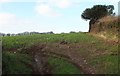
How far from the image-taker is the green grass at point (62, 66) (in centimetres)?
2348

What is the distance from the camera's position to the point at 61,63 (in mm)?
25656

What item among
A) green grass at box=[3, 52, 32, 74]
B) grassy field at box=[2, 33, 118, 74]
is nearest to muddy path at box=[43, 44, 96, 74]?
grassy field at box=[2, 33, 118, 74]

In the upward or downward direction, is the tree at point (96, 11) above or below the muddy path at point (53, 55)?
above

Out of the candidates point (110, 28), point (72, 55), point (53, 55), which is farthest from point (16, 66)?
point (110, 28)

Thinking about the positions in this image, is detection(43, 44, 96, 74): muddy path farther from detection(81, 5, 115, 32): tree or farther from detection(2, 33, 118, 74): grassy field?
detection(81, 5, 115, 32): tree

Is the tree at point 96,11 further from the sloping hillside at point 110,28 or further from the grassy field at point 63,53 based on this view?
the grassy field at point 63,53

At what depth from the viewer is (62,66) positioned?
81.3 ft

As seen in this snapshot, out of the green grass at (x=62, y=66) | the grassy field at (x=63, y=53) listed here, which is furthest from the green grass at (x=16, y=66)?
the green grass at (x=62, y=66)

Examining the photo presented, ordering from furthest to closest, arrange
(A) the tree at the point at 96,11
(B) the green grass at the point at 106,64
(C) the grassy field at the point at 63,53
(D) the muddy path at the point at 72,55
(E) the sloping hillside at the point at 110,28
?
(A) the tree at the point at 96,11 < (E) the sloping hillside at the point at 110,28 < (D) the muddy path at the point at 72,55 < (B) the green grass at the point at 106,64 < (C) the grassy field at the point at 63,53

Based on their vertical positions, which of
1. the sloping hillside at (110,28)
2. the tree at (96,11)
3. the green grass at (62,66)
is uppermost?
the tree at (96,11)

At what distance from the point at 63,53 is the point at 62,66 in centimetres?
538

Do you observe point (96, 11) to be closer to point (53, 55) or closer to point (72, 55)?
point (72, 55)

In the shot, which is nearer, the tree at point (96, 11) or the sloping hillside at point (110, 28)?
the sloping hillside at point (110, 28)

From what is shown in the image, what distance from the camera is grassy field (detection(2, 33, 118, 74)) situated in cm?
2366
